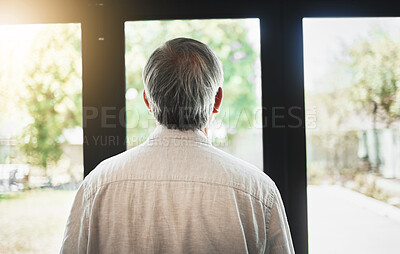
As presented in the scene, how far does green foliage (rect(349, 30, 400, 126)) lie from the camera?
1660mm

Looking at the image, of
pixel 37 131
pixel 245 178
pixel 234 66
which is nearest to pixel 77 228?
pixel 245 178

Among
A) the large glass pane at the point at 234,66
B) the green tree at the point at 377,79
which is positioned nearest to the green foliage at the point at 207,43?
the large glass pane at the point at 234,66

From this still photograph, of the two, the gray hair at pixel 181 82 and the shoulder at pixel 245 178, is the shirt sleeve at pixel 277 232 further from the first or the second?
the gray hair at pixel 181 82

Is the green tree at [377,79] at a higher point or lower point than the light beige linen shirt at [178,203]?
higher

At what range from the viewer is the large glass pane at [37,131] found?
1663 mm

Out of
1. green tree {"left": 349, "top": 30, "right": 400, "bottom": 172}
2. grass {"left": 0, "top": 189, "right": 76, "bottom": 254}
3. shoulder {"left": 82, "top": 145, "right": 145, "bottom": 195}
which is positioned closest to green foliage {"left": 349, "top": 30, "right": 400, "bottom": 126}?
green tree {"left": 349, "top": 30, "right": 400, "bottom": 172}

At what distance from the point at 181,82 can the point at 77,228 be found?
0.48m

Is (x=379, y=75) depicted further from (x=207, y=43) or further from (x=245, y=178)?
(x=245, y=178)

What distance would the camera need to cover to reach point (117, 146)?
1616mm

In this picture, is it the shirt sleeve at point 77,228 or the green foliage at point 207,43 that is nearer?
the shirt sleeve at point 77,228

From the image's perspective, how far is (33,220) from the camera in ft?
5.52

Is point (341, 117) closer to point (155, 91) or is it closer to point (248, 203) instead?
point (248, 203)

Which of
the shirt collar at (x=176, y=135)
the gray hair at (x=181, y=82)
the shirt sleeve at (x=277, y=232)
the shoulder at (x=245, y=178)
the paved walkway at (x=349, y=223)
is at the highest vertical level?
the gray hair at (x=181, y=82)

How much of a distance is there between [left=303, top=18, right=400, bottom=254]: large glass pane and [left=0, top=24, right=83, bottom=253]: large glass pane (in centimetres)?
119
